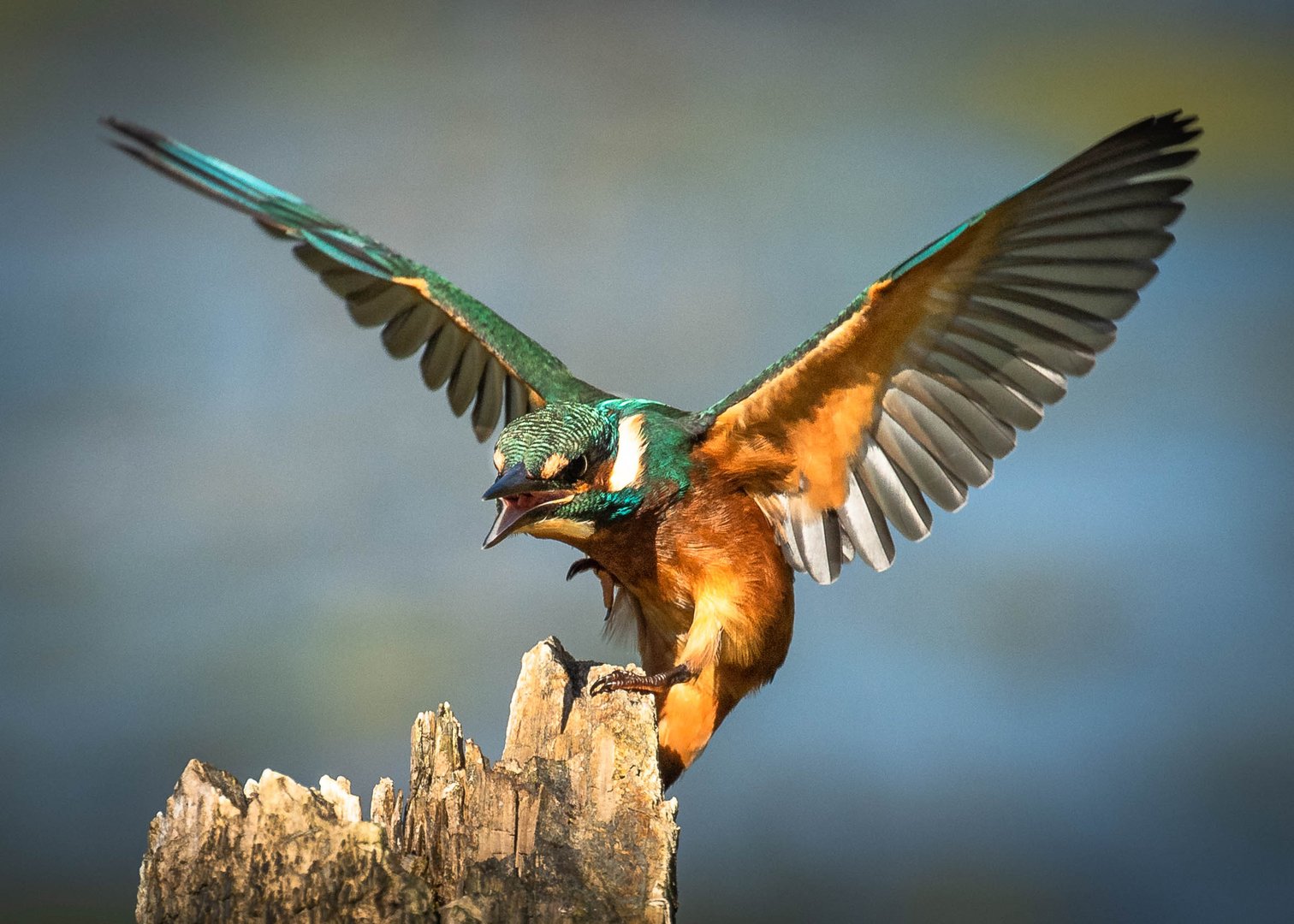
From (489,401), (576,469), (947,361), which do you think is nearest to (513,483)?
(576,469)

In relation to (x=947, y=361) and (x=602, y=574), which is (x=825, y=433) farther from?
(x=602, y=574)

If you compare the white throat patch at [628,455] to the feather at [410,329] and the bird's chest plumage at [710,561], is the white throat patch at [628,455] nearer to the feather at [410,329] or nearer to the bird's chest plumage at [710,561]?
the bird's chest plumage at [710,561]

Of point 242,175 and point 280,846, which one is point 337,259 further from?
point 280,846

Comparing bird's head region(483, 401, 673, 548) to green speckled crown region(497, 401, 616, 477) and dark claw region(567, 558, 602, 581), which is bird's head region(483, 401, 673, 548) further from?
dark claw region(567, 558, 602, 581)

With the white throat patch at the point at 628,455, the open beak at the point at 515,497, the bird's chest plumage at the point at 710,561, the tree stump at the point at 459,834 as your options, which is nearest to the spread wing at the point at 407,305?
the white throat patch at the point at 628,455

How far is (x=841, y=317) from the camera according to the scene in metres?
3.71

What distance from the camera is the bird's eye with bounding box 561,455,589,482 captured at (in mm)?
3799

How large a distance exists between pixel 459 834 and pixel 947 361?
211 cm

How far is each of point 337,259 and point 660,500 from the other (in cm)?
167

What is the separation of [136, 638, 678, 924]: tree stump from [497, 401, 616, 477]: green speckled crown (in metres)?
0.59

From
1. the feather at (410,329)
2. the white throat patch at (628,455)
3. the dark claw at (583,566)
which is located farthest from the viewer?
the feather at (410,329)

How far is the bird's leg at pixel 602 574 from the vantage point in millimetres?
4516

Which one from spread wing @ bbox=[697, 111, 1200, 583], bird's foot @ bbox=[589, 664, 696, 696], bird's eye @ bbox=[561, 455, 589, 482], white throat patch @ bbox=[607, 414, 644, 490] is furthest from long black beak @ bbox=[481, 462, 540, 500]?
spread wing @ bbox=[697, 111, 1200, 583]

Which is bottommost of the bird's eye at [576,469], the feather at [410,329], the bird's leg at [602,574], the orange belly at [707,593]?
the orange belly at [707,593]
